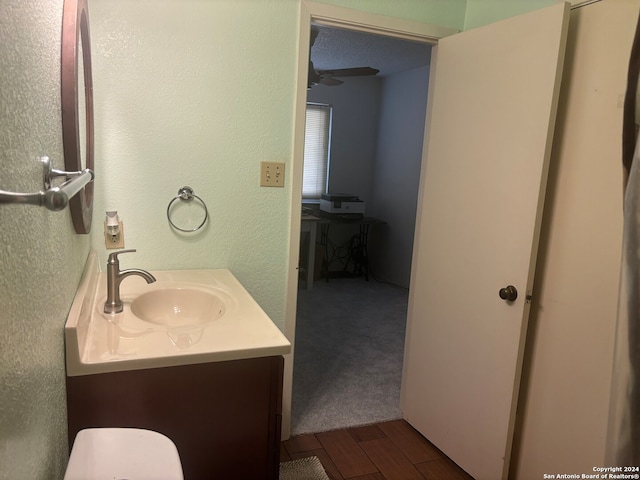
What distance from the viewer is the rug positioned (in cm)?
184

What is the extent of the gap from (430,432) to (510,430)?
1.57 feet

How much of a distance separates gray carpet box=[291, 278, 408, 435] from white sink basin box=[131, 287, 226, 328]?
2.94 feet

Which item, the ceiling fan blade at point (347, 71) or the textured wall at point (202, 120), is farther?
the ceiling fan blade at point (347, 71)

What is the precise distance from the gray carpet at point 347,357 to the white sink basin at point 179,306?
895mm

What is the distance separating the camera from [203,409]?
120cm

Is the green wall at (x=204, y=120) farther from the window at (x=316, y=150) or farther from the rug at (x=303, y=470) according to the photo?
the window at (x=316, y=150)

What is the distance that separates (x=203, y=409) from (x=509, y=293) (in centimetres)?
113

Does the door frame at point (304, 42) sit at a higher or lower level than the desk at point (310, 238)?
higher

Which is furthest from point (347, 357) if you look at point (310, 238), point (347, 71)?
point (347, 71)

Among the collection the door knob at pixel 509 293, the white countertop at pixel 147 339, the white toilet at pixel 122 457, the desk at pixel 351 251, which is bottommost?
the desk at pixel 351 251

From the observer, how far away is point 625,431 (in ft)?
2.74

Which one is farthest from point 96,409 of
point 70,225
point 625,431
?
point 625,431

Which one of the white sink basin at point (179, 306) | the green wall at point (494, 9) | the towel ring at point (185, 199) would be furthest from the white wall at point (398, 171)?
the white sink basin at point (179, 306)

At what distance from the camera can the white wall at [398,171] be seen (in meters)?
4.58
